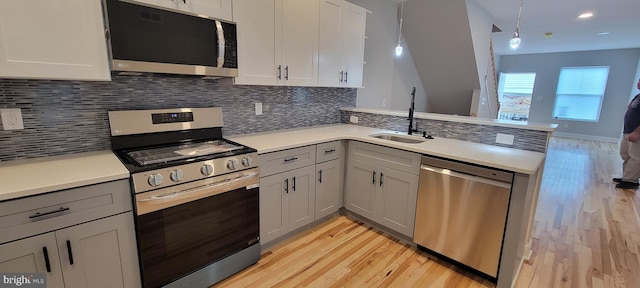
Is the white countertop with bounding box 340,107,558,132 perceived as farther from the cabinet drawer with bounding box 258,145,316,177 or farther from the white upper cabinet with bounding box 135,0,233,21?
the white upper cabinet with bounding box 135,0,233,21

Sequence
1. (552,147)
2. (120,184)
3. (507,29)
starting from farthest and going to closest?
1. (552,147)
2. (507,29)
3. (120,184)

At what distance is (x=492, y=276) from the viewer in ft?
6.31

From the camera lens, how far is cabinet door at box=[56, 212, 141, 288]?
4.38 ft

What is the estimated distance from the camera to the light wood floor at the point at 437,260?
6.52 ft

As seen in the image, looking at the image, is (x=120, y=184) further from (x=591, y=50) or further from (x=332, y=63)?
(x=591, y=50)

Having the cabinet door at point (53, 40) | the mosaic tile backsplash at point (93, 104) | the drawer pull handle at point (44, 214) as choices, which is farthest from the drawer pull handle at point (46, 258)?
the cabinet door at point (53, 40)

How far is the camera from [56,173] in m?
1.39

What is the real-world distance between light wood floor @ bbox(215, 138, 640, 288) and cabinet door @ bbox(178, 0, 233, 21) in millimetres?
1829

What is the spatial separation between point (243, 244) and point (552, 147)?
7.92 metres

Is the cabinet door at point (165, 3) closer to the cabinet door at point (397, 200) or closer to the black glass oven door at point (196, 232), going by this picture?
the black glass oven door at point (196, 232)

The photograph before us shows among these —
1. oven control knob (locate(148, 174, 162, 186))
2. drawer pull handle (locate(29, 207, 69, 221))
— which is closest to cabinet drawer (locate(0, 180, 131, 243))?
drawer pull handle (locate(29, 207, 69, 221))

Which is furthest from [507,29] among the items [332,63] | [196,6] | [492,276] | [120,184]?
[120,184]

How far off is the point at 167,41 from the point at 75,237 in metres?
1.17

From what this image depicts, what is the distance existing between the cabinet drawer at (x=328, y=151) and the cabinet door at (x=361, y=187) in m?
0.16
